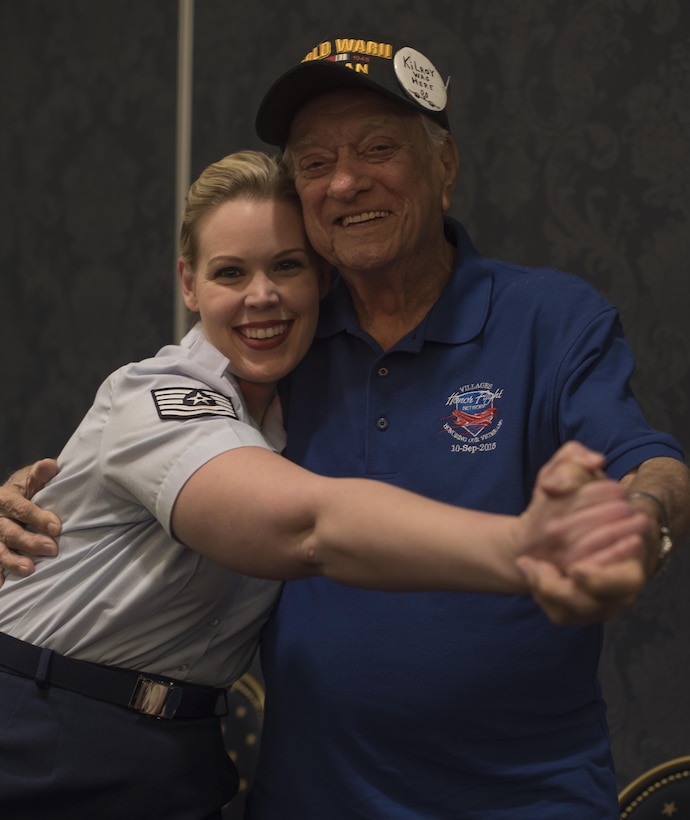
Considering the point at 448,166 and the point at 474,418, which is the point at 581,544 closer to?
the point at 474,418

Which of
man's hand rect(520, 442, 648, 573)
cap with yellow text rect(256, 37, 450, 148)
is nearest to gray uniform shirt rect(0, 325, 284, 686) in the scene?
cap with yellow text rect(256, 37, 450, 148)

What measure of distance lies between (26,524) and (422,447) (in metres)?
0.62

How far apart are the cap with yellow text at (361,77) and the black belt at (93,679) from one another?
89 centimetres

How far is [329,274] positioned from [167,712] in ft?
2.50

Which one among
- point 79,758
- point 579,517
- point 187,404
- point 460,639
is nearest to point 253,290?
point 187,404

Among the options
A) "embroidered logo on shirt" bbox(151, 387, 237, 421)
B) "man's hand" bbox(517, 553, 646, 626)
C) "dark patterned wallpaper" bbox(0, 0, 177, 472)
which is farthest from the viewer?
"dark patterned wallpaper" bbox(0, 0, 177, 472)

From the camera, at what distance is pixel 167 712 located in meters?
1.49

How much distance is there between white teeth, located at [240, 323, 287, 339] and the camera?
1.62 m

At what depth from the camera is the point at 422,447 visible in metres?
1.54

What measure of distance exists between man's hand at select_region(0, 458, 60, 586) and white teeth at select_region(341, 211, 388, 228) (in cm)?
59

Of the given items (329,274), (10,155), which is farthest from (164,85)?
(329,274)

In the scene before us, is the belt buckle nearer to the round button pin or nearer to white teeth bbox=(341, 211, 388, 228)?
white teeth bbox=(341, 211, 388, 228)

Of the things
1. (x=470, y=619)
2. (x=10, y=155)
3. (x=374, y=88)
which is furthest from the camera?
(x=10, y=155)

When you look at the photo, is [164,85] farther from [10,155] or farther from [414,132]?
[414,132]
